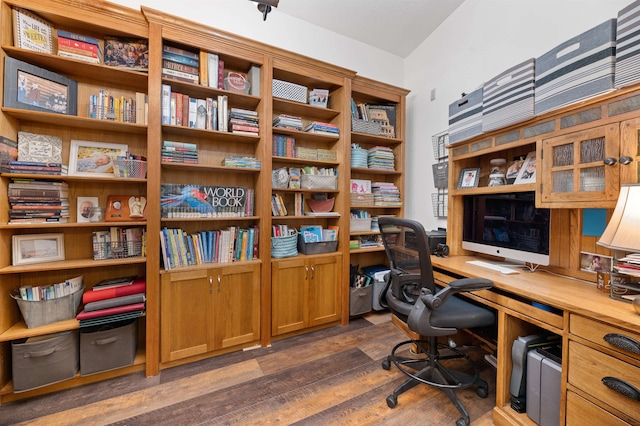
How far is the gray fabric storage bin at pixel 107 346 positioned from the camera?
1695mm

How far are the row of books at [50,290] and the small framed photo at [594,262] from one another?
3277 millimetres

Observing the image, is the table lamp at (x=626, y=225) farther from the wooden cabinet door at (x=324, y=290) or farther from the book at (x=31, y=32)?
Answer: the book at (x=31, y=32)

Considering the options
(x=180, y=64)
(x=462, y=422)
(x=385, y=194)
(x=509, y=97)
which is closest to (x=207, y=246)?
(x=180, y=64)

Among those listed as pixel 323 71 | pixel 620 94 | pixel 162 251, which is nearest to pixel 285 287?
pixel 162 251

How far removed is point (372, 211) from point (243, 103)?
1819 mm

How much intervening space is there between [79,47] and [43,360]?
2020mm

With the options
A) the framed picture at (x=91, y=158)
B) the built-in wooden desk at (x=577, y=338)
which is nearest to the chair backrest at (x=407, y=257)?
the built-in wooden desk at (x=577, y=338)

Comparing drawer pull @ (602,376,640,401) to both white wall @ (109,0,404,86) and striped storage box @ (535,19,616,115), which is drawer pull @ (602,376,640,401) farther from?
white wall @ (109,0,404,86)

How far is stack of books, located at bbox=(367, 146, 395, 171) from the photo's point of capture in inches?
111

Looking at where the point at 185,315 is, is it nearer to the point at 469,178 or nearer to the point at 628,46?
the point at 469,178

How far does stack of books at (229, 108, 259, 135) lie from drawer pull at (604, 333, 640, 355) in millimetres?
2365

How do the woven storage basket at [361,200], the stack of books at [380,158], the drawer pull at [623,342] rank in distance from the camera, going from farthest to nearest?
the stack of books at [380,158] → the woven storage basket at [361,200] → the drawer pull at [623,342]

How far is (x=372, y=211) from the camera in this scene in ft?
10.1

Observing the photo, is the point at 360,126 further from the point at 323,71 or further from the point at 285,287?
the point at 285,287
